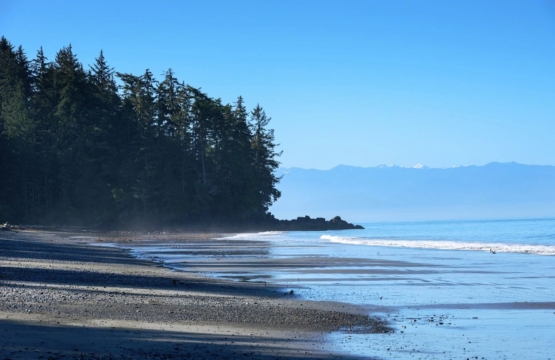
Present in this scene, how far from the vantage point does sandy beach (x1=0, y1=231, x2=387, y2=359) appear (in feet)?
31.3

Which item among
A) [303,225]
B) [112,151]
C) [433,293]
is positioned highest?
[112,151]

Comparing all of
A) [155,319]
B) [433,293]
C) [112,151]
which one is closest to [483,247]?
[433,293]

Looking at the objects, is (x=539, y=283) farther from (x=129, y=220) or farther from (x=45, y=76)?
(x=45, y=76)

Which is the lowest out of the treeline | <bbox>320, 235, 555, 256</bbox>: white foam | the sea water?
the sea water

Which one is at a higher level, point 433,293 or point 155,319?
point 155,319

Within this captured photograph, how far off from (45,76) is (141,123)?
569 inches

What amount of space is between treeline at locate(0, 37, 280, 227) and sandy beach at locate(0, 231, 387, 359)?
181 feet

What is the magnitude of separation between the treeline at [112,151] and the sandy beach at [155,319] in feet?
181

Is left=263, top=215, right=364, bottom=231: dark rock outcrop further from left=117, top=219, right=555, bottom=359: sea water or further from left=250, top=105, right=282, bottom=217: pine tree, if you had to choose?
left=117, top=219, right=555, bottom=359: sea water

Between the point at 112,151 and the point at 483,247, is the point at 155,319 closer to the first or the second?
the point at 483,247

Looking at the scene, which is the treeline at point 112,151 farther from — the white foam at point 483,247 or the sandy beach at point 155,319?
the sandy beach at point 155,319

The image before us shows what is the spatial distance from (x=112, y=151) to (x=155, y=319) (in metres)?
70.3

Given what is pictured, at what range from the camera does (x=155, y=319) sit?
12.3 meters

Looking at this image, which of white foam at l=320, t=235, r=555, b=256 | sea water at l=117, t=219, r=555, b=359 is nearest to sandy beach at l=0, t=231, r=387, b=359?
sea water at l=117, t=219, r=555, b=359
